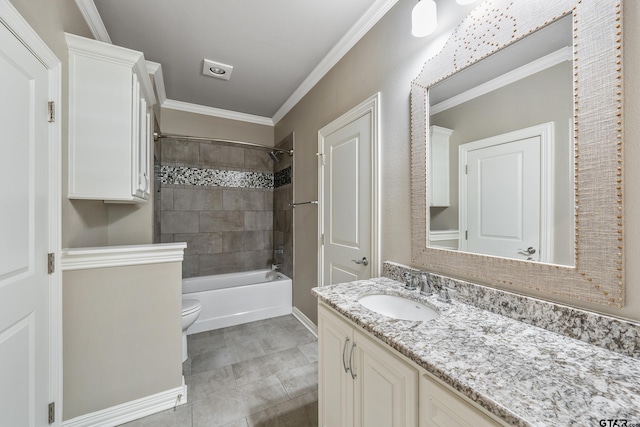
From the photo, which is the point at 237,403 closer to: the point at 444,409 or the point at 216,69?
the point at 444,409

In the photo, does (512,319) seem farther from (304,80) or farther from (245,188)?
(245,188)

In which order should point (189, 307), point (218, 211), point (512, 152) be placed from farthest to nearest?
point (218, 211) < point (189, 307) < point (512, 152)

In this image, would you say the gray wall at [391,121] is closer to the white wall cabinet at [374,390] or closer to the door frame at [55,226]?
the white wall cabinet at [374,390]

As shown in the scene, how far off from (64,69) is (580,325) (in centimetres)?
259

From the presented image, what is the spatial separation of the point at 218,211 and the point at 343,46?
2498 mm

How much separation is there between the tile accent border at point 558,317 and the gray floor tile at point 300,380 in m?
1.26

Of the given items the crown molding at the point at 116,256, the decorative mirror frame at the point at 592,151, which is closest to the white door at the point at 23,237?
the crown molding at the point at 116,256

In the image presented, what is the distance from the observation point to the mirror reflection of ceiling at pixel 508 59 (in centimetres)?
90

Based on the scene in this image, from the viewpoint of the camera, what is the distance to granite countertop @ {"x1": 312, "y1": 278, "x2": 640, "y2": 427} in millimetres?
523

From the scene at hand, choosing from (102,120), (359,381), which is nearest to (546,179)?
(359,381)

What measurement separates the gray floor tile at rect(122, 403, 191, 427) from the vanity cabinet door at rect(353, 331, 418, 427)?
45.3 inches

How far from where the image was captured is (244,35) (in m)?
1.99

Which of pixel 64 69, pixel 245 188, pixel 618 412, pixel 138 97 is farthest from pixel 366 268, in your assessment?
pixel 245 188

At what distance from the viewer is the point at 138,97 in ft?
5.67
